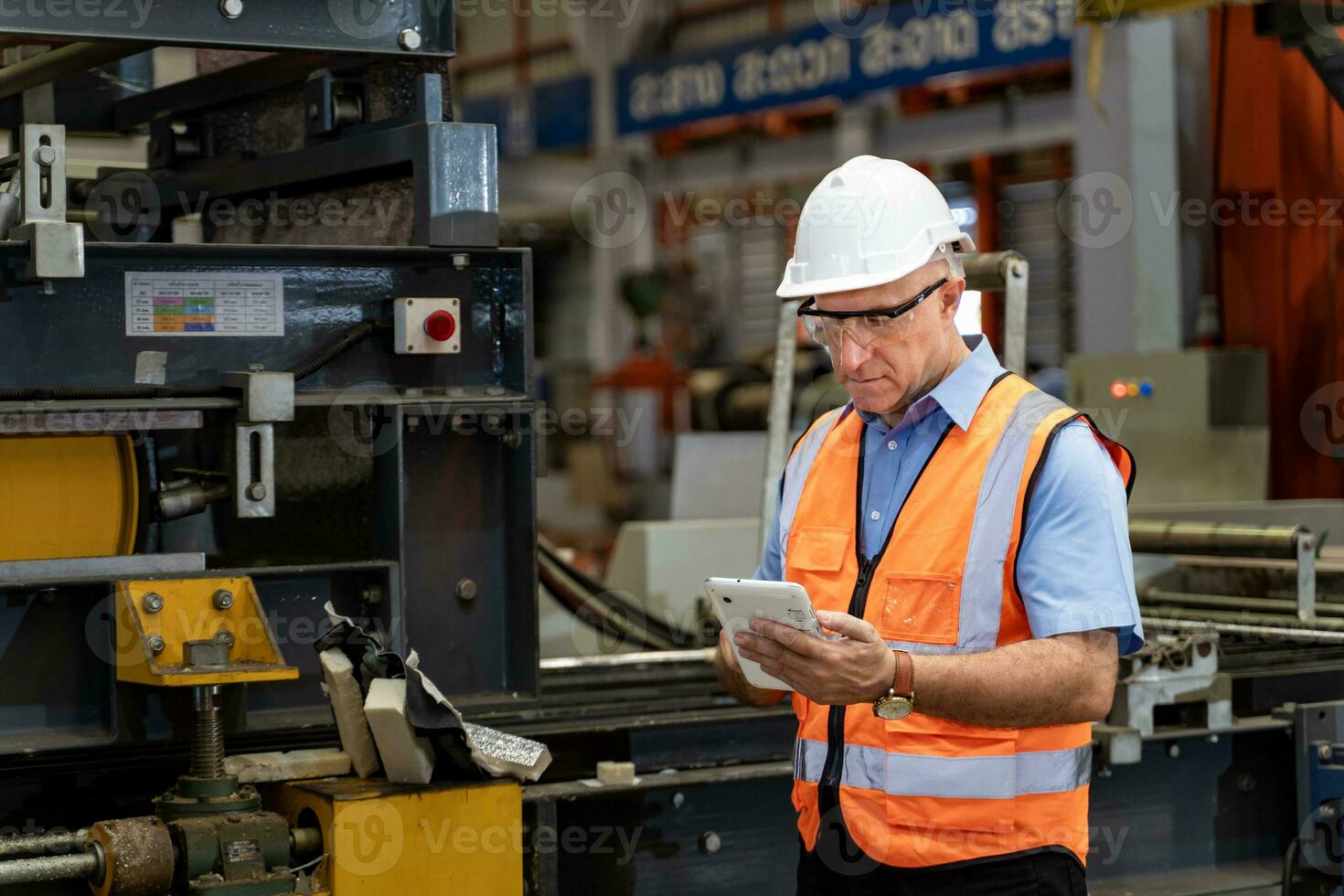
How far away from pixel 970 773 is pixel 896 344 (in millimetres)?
505

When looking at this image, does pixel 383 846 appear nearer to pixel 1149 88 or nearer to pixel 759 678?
pixel 759 678

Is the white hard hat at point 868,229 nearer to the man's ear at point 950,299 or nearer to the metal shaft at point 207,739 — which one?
the man's ear at point 950,299

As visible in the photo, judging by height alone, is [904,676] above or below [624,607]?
above

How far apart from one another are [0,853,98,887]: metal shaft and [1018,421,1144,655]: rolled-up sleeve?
1.22 m

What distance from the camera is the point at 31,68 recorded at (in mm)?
2896

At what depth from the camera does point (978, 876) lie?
178cm

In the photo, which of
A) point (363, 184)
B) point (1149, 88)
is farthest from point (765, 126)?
point (363, 184)

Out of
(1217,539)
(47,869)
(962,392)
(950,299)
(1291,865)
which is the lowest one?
(1291,865)

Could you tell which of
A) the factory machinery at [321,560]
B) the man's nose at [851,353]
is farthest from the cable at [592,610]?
the man's nose at [851,353]

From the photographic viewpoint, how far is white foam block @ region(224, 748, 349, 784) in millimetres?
2199

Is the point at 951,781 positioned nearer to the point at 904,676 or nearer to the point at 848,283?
the point at 904,676

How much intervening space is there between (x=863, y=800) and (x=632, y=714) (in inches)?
40.8

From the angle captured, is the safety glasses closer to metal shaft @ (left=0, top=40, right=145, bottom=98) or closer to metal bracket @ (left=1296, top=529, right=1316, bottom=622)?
metal shaft @ (left=0, top=40, right=145, bottom=98)

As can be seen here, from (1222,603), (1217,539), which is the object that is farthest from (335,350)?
(1222,603)
